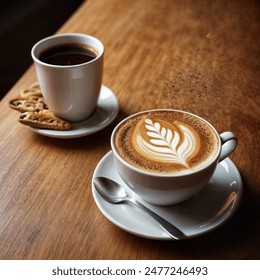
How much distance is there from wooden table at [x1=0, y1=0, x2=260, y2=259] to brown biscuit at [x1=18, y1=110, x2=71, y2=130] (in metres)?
0.03

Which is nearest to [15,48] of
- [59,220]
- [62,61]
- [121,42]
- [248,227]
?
[121,42]

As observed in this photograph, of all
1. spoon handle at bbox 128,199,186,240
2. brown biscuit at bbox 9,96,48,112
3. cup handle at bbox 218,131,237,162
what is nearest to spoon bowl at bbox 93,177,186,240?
spoon handle at bbox 128,199,186,240

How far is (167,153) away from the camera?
65cm

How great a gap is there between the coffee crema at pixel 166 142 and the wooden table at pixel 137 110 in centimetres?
11

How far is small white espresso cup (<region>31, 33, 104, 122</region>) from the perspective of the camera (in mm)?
823

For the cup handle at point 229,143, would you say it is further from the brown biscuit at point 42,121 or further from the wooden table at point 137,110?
the brown biscuit at point 42,121

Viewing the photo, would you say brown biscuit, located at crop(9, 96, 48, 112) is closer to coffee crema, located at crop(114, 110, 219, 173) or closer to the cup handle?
coffee crema, located at crop(114, 110, 219, 173)

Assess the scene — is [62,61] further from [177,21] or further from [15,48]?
[15,48]

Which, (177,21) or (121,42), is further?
(177,21)

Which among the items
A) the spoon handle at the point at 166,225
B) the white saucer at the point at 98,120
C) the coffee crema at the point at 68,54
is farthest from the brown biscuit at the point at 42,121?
the spoon handle at the point at 166,225

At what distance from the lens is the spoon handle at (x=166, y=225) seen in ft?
1.91

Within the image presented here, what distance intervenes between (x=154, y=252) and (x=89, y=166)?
0.23 m
